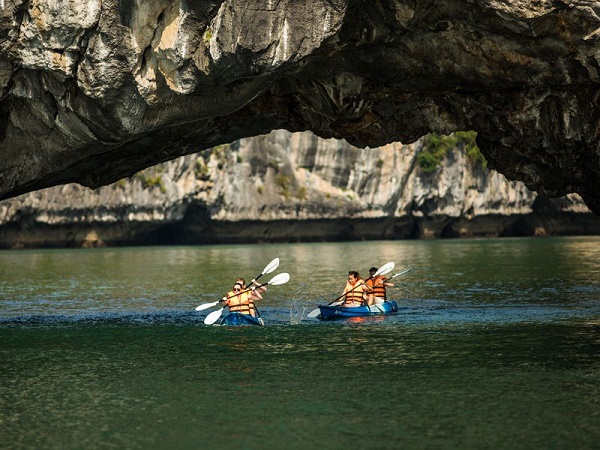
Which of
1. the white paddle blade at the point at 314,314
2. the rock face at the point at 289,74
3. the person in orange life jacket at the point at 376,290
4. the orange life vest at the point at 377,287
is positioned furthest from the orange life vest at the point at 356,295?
the rock face at the point at 289,74

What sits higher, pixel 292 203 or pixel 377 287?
pixel 292 203

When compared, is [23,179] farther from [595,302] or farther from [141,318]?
[595,302]

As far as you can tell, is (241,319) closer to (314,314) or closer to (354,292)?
(314,314)

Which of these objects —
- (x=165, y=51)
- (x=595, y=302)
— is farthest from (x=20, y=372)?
Result: (x=595, y=302)

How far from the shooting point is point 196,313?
32.5 m

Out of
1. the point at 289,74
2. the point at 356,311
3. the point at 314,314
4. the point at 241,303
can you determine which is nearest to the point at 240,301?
the point at 241,303

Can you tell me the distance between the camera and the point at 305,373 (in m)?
19.3

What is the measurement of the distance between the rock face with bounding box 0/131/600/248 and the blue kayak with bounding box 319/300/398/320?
62.2 meters

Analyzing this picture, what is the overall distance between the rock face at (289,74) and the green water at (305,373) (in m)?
5.58

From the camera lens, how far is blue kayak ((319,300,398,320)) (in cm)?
3008

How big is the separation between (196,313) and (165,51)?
12.8 meters

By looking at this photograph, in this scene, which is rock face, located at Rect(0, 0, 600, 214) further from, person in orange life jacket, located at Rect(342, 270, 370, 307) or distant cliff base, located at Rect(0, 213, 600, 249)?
distant cliff base, located at Rect(0, 213, 600, 249)

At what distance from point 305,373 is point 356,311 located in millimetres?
11788

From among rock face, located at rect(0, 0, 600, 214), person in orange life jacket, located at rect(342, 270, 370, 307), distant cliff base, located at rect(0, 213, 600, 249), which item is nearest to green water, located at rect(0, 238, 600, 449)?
person in orange life jacket, located at rect(342, 270, 370, 307)
